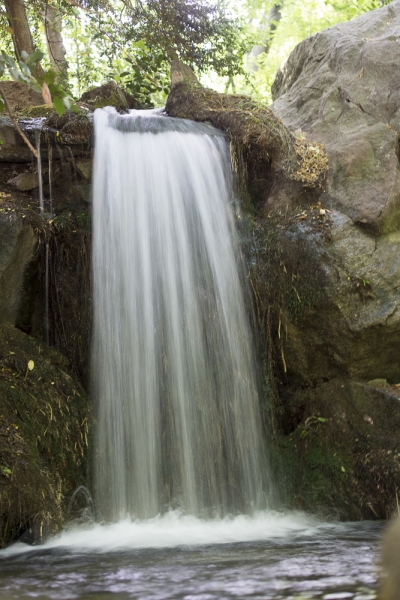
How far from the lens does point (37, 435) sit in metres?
4.60

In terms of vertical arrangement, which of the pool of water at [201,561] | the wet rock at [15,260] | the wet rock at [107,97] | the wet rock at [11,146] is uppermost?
the wet rock at [107,97]

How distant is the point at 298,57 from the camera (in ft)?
28.1

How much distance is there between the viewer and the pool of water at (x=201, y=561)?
8.02ft

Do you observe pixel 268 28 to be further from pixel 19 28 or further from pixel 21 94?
pixel 21 94

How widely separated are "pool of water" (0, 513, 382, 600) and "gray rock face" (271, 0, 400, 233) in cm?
299

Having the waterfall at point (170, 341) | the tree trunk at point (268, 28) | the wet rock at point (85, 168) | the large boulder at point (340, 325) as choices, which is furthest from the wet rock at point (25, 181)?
the tree trunk at point (268, 28)

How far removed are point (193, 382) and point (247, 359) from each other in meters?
0.58

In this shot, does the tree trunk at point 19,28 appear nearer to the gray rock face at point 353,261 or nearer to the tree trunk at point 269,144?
the tree trunk at point 269,144

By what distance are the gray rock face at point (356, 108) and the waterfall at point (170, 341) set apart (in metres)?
1.26

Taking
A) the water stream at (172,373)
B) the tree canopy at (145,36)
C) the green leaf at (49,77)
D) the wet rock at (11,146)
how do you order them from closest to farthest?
the green leaf at (49,77) < the water stream at (172,373) < the wet rock at (11,146) < the tree canopy at (145,36)

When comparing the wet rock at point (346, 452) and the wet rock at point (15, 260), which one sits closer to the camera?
the wet rock at point (346, 452)

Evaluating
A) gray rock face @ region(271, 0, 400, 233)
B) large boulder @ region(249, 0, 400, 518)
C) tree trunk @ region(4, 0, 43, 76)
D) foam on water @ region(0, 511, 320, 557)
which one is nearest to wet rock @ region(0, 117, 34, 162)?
large boulder @ region(249, 0, 400, 518)

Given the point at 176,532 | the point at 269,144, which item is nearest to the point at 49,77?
the point at 176,532

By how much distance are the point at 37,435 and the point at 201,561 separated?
1945mm
